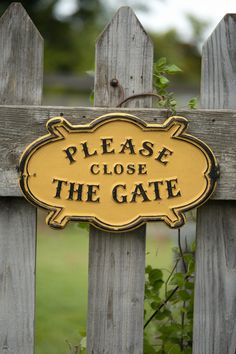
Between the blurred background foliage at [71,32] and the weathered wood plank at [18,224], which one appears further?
the blurred background foliage at [71,32]

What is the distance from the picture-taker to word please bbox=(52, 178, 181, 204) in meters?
2.02

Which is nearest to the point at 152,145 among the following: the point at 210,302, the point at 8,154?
the point at 8,154

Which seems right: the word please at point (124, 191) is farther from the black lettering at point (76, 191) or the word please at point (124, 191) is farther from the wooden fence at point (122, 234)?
the wooden fence at point (122, 234)

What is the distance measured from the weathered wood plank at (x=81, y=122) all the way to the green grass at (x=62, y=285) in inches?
17.5

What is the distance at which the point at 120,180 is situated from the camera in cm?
202

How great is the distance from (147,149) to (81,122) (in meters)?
0.22

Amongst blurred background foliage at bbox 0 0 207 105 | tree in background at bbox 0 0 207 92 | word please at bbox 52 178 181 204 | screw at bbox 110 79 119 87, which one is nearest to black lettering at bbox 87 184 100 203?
word please at bbox 52 178 181 204

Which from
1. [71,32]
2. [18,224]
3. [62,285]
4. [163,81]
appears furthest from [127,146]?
[71,32]

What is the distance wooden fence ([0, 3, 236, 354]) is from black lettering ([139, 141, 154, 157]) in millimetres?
81

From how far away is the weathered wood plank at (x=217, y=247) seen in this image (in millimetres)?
2111

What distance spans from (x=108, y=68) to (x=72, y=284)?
3023 millimetres

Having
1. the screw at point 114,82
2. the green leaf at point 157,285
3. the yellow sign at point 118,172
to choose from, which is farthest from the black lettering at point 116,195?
the green leaf at point 157,285

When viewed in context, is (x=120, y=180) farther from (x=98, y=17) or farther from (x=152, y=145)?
(x=98, y=17)

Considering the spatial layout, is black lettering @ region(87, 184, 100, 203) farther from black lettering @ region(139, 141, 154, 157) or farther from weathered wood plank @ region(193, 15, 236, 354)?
weathered wood plank @ region(193, 15, 236, 354)
